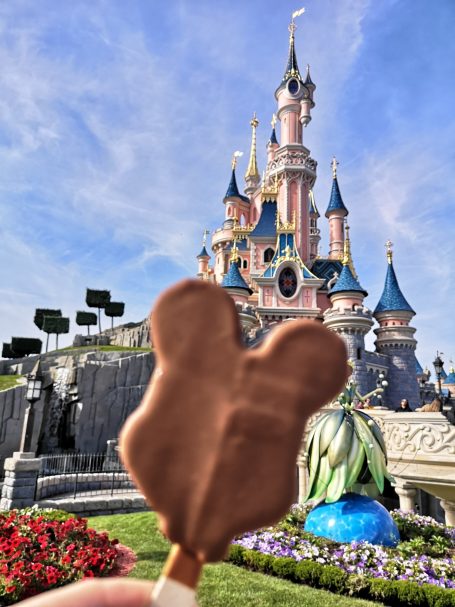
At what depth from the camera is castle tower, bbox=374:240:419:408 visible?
Answer: 98.1ft

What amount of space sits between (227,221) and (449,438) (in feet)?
128

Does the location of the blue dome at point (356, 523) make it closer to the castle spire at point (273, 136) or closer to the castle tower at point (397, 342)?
the castle tower at point (397, 342)

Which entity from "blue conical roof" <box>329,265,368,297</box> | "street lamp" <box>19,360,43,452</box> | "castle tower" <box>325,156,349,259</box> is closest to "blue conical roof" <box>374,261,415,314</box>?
"blue conical roof" <box>329,265,368,297</box>

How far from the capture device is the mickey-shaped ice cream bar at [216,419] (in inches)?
63.9

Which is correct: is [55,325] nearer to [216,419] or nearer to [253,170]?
[253,170]

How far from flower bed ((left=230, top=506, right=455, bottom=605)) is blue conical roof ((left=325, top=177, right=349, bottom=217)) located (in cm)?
3465

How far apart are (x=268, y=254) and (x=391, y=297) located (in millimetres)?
10429

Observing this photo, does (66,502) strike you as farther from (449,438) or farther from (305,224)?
(305,224)

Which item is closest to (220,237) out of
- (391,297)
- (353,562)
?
(391,297)

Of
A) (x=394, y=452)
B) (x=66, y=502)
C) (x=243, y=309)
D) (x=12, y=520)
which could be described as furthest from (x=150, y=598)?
(x=243, y=309)

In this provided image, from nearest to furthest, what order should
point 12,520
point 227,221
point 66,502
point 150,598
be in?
point 150,598 → point 12,520 → point 66,502 → point 227,221

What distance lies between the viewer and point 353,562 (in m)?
6.42

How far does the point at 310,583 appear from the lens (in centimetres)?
634

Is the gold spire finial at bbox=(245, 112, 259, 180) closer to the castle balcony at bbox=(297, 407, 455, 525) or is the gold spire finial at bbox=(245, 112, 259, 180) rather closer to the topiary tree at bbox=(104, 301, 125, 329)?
the topiary tree at bbox=(104, 301, 125, 329)
